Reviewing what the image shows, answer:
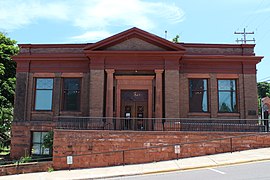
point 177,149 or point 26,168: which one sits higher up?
point 177,149

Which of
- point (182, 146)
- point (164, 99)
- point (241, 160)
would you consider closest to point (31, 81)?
point (164, 99)

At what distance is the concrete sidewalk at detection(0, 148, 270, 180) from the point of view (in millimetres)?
13492

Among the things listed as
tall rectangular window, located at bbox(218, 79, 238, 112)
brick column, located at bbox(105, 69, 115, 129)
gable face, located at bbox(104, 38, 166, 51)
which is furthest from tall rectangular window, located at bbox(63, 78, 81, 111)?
tall rectangular window, located at bbox(218, 79, 238, 112)

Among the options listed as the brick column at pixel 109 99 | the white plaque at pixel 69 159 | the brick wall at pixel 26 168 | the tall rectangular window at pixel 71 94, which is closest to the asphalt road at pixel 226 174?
the white plaque at pixel 69 159

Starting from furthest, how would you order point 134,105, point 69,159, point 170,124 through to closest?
point 134,105 → point 170,124 → point 69,159

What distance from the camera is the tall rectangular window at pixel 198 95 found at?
66.5 ft

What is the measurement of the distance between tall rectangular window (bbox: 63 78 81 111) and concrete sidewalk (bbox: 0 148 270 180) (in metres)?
6.05

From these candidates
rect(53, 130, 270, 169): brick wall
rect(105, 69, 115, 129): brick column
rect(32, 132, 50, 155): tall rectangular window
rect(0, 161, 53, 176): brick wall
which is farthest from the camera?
rect(32, 132, 50, 155): tall rectangular window

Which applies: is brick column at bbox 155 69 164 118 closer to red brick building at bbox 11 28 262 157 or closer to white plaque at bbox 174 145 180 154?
red brick building at bbox 11 28 262 157

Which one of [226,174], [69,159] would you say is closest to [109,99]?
[69,159]

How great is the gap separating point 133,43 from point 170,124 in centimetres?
631

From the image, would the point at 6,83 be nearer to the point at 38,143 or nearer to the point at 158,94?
the point at 38,143

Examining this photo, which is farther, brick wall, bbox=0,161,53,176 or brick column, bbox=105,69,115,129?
brick column, bbox=105,69,115,129

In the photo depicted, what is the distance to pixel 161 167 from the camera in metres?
14.1
